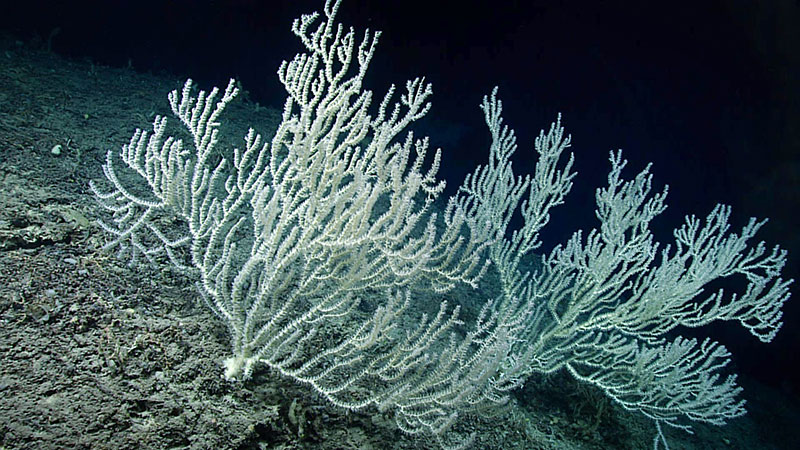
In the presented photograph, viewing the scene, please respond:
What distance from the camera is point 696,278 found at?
3.79m

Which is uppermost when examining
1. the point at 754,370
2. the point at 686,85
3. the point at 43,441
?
the point at 686,85

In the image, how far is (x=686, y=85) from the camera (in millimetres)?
10805

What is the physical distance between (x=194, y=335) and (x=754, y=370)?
1239 cm

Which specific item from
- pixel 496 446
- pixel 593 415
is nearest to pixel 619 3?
pixel 593 415

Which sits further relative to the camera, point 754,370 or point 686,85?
point 686,85

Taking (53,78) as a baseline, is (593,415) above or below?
below

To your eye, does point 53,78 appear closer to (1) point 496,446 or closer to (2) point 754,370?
(1) point 496,446

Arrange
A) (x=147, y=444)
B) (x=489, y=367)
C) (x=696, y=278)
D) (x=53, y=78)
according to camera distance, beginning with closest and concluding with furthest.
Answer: (x=147, y=444) → (x=489, y=367) → (x=696, y=278) → (x=53, y=78)

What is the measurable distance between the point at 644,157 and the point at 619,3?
4294 millimetres

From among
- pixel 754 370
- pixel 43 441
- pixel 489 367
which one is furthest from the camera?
pixel 754 370

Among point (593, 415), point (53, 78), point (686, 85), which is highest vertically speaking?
point (686, 85)

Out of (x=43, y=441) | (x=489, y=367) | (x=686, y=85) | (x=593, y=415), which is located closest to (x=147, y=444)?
(x=43, y=441)

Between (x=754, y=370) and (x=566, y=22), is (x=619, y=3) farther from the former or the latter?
(x=754, y=370)

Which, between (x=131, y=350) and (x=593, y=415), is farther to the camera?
(x=593, y=415)
